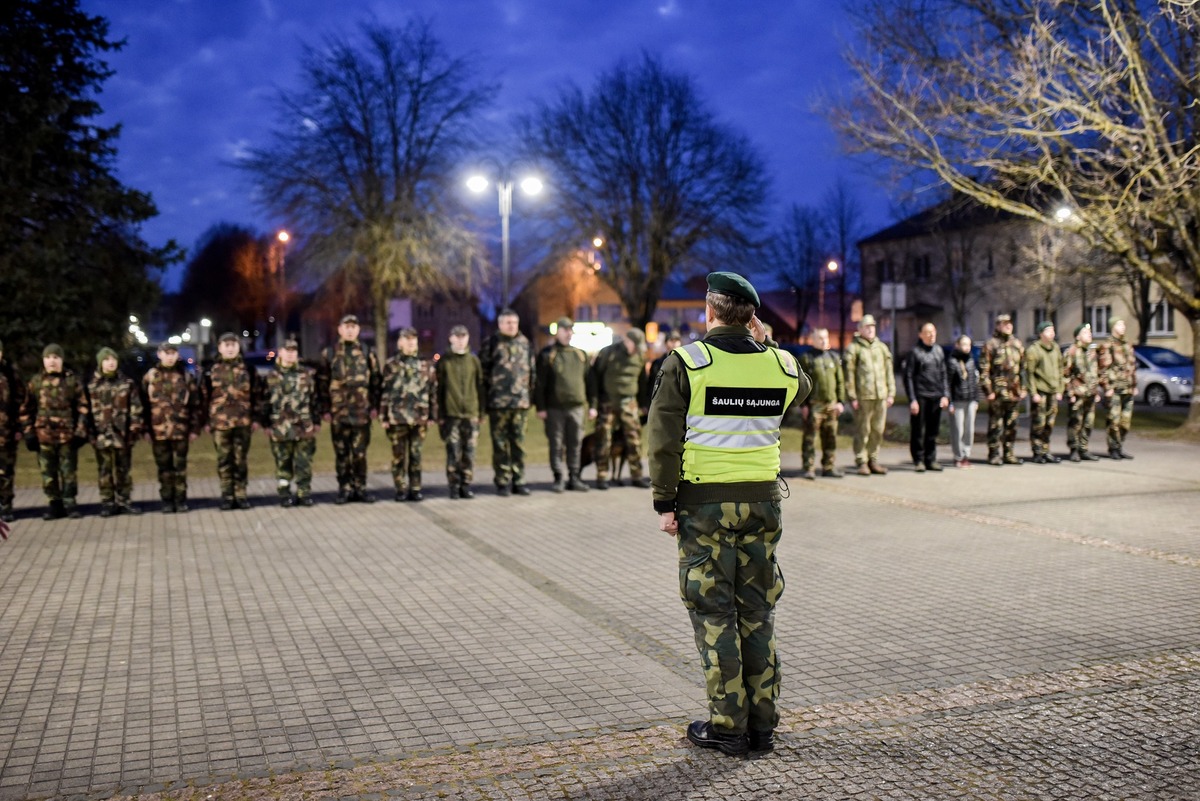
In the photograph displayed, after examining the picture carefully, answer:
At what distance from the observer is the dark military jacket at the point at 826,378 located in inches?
571

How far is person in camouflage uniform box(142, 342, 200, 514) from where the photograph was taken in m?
12.3

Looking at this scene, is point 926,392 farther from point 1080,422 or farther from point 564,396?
point 564,396

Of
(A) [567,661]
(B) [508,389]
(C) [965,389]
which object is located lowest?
(A) [567,661]

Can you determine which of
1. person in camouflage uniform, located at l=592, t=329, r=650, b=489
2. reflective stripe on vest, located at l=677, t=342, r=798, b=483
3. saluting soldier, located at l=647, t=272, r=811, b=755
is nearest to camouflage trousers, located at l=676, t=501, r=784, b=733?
saluting soldier, located at l=647, t=272, r=811, b=755

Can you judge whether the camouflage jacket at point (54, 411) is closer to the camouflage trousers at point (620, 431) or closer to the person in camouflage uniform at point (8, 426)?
the person in camouflage uniform at point (8, 426)

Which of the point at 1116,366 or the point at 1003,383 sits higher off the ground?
the point at 1116,366

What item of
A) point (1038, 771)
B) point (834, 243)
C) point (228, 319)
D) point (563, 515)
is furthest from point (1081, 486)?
point (228, 319)

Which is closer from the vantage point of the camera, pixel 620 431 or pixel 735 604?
pixel 735 604

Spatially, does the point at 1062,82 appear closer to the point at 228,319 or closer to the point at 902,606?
the point at 902,606

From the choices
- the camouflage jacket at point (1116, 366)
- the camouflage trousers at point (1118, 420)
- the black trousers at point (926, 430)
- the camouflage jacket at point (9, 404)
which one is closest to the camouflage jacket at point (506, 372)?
the camouflage jacket at point (9, 404)

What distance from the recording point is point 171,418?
40.4 feet

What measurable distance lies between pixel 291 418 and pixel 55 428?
2.54 m

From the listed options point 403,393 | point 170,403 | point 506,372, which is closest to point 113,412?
point 170,403

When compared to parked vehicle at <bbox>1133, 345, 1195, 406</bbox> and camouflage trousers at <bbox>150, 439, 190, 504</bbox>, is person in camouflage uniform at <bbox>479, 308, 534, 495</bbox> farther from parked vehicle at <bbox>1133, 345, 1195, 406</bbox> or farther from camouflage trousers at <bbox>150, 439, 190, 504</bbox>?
parked vehicle at <bbox>1133, 345, 1195, 406</bbox>
